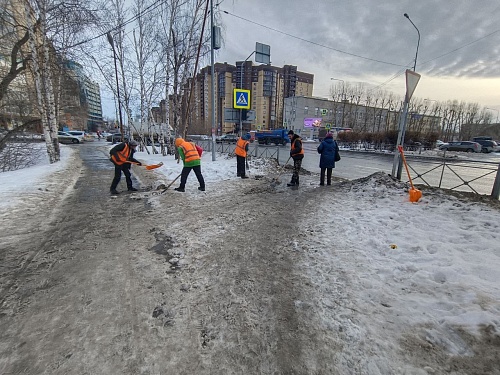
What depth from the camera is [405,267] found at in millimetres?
3055

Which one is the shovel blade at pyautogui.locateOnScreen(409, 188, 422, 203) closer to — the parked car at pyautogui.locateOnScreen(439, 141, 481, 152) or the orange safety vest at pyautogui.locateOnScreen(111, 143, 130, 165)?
the orange safety vest at pyautogui.locateOnScreen(111, 143, 130, 165)

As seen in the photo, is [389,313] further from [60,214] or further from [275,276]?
[60,214]

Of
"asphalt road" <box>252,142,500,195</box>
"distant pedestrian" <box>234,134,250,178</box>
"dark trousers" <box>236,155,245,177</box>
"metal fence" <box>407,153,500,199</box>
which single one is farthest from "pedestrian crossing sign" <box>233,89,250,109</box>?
"metal fence" <box>407,153,500,199</box>

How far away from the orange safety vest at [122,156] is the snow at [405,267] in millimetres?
2367

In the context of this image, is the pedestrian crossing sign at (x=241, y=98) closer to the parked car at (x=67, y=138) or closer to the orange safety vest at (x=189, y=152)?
the orange safety vest at (x=189, y=152)

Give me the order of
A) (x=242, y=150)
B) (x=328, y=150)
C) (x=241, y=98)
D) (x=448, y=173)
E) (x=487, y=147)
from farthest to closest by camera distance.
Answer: (x=487, y=147) < (x=448, y=173) < (x=241, y=98) < (x=242, y=150) < (x=328, y=150)

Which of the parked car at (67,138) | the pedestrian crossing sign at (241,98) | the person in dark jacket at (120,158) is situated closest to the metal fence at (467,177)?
the pedestrian crossing sign at (241,98)

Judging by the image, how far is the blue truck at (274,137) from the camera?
3519 cm

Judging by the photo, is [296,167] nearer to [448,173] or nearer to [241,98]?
[241,98]

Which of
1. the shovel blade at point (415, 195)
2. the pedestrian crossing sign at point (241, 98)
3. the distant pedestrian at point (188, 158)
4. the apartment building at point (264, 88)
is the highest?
the apartment building at point (264, 88)

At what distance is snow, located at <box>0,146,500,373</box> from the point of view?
2.17m

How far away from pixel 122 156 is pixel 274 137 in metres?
30.3

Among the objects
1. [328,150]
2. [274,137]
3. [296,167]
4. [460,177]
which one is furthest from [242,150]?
[274,137]

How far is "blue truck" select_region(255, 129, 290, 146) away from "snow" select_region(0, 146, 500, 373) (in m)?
30.5
